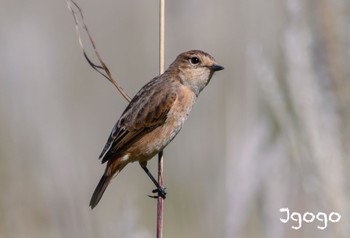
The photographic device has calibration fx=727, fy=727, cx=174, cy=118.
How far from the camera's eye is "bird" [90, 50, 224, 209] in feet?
12.2

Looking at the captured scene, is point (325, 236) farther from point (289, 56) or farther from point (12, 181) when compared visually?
point (12, 181)

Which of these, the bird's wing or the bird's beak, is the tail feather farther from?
the bird's beak

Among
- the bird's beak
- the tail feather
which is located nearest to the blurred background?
the tail feather

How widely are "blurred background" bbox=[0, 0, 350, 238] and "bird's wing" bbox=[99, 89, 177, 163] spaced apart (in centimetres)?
22

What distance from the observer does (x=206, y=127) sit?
4.58 metres

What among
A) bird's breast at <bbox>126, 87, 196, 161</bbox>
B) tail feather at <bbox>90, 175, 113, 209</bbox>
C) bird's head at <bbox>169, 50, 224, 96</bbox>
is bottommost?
tail feather at <bbox>90, 175, 113, 209</bbox>

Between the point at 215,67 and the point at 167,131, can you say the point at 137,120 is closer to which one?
the point at 167,131

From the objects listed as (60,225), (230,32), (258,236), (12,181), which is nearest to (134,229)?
(60,225)

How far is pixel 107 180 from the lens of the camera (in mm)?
3689

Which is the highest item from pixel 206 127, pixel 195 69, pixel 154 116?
pixel 195 69

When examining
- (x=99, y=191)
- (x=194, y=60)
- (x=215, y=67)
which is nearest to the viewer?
(x=99, y=191)

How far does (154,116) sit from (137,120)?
96 millimetres

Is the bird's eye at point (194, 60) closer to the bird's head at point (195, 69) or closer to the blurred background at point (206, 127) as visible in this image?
the bird's head at point (195, 69)

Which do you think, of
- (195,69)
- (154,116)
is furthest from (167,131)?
(195,69)
